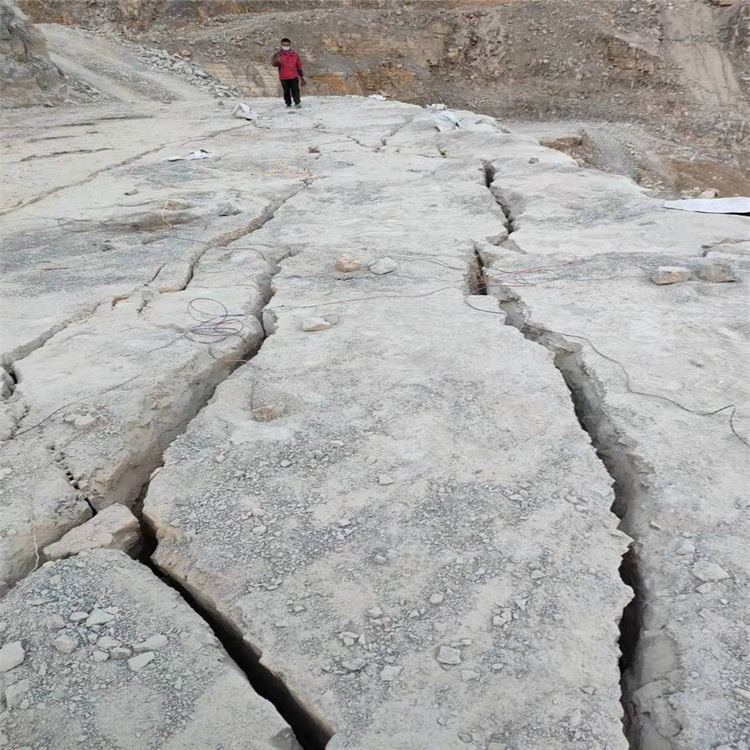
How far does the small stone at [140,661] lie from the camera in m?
1.41

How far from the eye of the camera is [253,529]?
1766 millimetres

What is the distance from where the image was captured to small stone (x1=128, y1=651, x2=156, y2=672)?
1408mm

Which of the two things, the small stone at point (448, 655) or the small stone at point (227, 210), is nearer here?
the small stone at point (448, 655)

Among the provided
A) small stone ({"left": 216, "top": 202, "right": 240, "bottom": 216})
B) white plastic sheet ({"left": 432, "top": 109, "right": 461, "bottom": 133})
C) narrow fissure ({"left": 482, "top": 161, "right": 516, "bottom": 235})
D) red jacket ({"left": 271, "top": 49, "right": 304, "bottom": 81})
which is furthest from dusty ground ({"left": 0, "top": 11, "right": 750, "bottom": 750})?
red jacket ({"left": 271, "top": 49, "right": 304, "bottom": 81})

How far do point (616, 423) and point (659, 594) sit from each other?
0.71m

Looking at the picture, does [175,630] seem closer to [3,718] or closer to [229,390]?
[3,718]

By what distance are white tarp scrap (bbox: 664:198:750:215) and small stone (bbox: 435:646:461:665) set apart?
392cm

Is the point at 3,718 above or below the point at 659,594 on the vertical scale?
above

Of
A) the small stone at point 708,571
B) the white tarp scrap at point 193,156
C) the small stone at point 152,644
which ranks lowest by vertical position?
the small stone at point 708,571

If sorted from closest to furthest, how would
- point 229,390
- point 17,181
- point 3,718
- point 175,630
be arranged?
point 3,718 → point 175,630 → point 229,390 → point 17,181

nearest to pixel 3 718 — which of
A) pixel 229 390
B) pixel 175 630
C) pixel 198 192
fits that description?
pixel 175 630


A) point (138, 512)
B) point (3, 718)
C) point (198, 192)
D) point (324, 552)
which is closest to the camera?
point (3, 718)

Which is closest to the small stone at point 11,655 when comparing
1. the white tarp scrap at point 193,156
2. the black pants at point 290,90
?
the white tarp scrap at point 193,156

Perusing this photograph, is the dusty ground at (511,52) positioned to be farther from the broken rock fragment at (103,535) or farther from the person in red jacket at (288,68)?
the broken rock fragment at (103,535)
